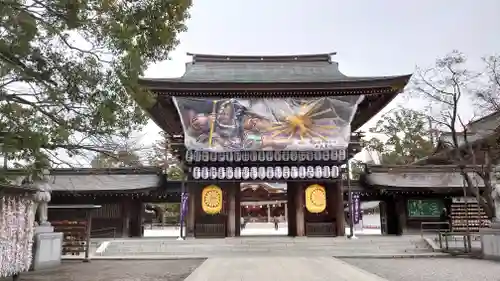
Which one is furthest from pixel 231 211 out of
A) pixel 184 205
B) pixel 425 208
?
pixel 425 208

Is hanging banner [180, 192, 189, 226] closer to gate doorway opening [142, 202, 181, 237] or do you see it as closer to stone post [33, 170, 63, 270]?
stone post [33, 170, 63, 270]

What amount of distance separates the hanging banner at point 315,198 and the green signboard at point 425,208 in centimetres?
546

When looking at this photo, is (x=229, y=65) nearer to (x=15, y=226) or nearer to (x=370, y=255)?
(x=370, y=255)

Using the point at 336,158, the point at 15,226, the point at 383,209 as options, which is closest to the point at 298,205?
the point at 336,158

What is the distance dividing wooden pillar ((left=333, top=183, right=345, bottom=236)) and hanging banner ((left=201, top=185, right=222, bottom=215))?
6427 millimetres

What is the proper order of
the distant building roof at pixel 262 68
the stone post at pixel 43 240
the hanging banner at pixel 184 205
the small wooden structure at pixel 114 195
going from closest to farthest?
the stone post at pixel 43 240 < the hanging banner at pixel 184 205 < the small wooden structure at pixel 114 195 < the distant building roof at pixel 262 68

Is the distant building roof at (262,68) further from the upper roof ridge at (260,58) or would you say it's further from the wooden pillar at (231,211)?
the wooden pillar at (231,211)

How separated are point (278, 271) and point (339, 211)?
10889mm

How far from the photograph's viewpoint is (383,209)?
26.0 m

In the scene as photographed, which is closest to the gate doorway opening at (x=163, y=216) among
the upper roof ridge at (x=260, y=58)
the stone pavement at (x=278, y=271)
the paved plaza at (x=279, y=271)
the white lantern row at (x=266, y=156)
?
the upper roof ridge at (x=260, y=58)

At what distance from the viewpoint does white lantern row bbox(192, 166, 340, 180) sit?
2111 cm

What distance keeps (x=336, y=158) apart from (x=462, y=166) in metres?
6.83

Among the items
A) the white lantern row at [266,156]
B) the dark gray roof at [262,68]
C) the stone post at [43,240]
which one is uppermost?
the dark gray roof at [262,68]

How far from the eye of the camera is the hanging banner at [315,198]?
2169 cm
